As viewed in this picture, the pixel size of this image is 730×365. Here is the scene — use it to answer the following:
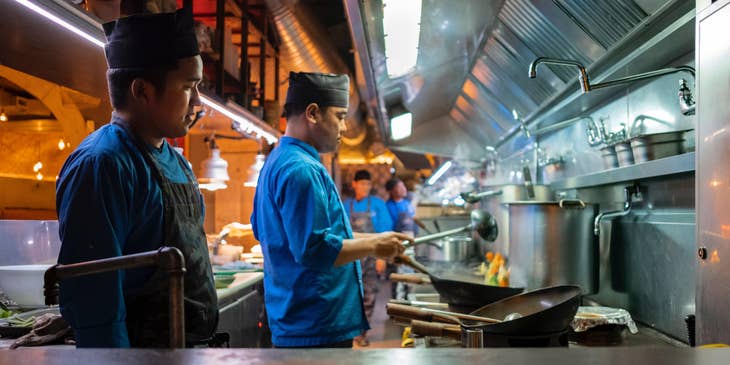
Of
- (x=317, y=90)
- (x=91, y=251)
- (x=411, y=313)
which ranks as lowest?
(x=411, y=313)

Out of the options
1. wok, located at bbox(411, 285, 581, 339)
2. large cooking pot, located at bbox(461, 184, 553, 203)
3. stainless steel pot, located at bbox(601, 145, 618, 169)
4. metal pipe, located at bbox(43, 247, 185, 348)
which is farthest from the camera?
large cooking pot, located at bbox(461, 184, 553, 203)

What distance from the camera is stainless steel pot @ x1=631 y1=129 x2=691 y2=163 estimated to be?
2145mm

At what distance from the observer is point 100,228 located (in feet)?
4.16

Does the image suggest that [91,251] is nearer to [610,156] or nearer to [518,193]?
[610,156]

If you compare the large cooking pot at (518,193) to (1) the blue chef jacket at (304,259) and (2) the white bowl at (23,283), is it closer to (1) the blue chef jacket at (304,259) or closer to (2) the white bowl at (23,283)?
(1) the blue chef jacket at (304,259)

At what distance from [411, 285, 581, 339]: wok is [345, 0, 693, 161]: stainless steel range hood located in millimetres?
1044

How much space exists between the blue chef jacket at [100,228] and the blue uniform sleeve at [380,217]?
20.6ft

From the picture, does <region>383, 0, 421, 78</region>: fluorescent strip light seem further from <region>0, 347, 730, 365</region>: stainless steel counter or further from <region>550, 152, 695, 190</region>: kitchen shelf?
<region>0, 347, 730, 365</region>: stainless steel counter

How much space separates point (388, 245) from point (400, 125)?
4731mm

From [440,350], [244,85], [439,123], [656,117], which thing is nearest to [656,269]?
[656,117]

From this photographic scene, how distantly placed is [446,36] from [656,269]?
7.03 feet

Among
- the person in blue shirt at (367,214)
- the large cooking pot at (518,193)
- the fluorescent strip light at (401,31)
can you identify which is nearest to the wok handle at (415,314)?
the fluorescent strip light at (401,31)

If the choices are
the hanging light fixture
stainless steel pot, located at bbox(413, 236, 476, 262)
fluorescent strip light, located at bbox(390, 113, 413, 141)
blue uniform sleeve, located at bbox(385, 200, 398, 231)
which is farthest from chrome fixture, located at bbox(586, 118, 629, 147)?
blue uniform sleeve, located at bbox(385, 200, 398, 231)

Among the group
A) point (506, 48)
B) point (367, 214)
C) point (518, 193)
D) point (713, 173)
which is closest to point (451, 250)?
point (518, 193)
